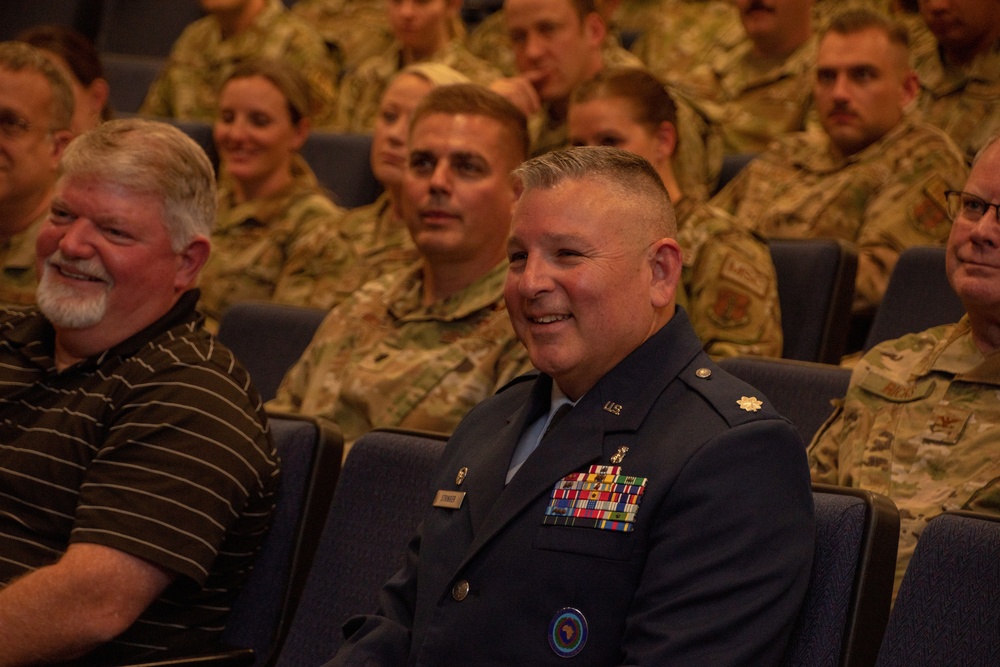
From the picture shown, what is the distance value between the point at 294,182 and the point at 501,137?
1.29 meters

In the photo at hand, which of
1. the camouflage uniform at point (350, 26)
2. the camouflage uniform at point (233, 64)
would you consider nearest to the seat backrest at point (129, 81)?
the camouflage uniform at point (233, 64)

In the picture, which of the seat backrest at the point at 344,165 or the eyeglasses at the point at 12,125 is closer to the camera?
the eyeglasses at the point at 12,125

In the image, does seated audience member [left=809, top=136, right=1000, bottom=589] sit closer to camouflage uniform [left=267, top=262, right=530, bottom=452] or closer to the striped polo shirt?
camouflage uniform [left=267, top=262, right=530, bottom=452]

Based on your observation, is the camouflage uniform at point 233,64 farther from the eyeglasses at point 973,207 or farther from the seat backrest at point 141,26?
the eyeglasses at point 973,207

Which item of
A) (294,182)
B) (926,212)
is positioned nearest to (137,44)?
(294,182)

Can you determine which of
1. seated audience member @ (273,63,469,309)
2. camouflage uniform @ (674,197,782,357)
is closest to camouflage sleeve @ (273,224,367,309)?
seated audience member @ (273,63,469,309)

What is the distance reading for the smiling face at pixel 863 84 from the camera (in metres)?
3.24

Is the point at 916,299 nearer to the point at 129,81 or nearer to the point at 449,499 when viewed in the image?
the point at 449,499

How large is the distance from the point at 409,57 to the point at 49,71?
1.74m

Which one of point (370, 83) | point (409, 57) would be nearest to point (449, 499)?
point (409, 57)

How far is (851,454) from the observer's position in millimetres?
1910

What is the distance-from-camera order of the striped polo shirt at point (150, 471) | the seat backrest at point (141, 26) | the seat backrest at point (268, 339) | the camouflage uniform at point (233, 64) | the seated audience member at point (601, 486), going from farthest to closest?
the seat backrest at point (141, 26) → the camouflage uniform at point (233, 64) → the seat backrest at point (268, 339) → the striped polo shirt at point (150, 471) → the seated audience member at point (601, 486)

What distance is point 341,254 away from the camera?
3381mm

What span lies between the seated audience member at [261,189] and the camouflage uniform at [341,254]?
5 cm
